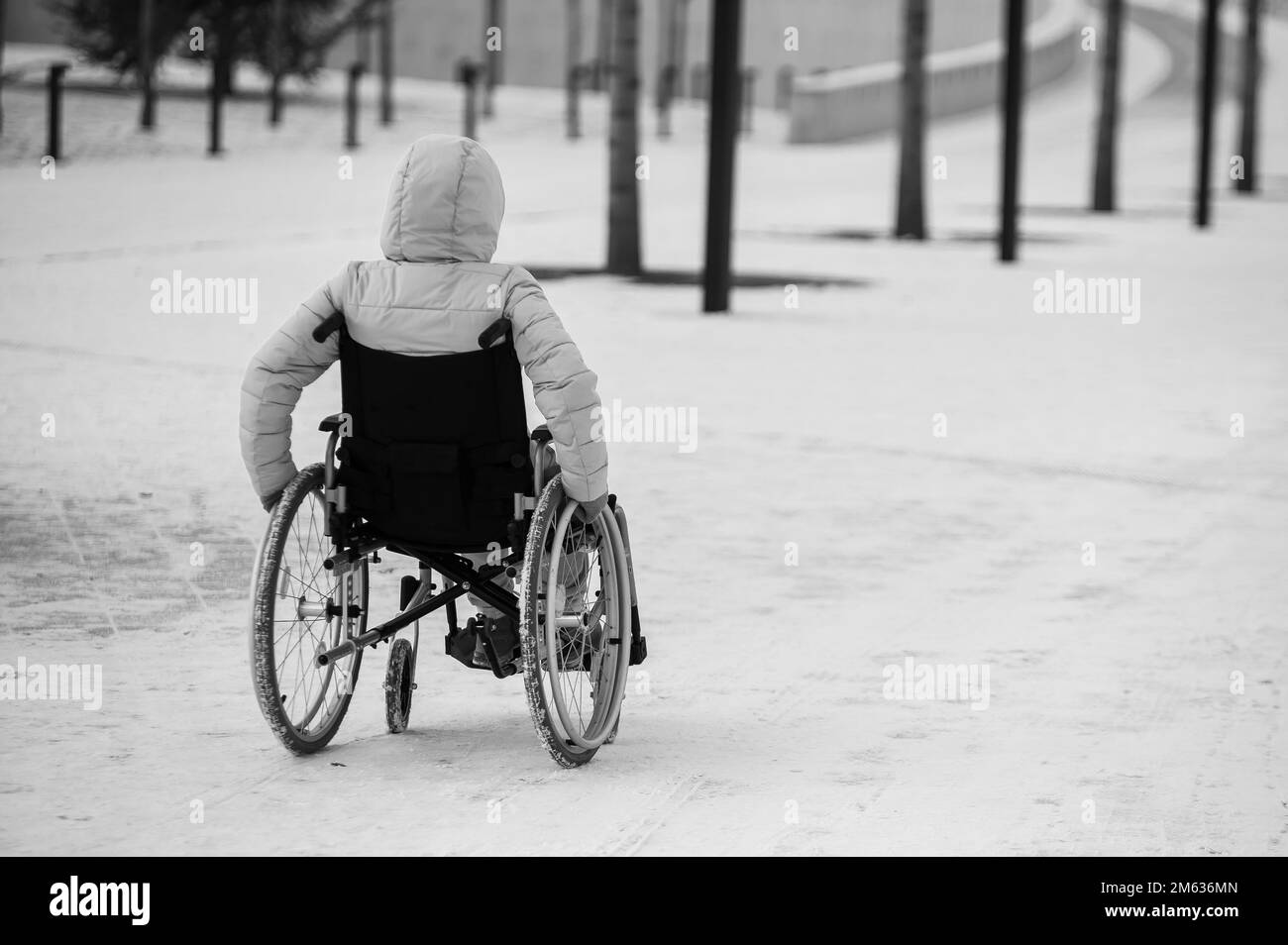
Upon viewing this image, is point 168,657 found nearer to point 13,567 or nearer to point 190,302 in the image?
point 13,567

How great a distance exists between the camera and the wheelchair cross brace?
5.43 meters

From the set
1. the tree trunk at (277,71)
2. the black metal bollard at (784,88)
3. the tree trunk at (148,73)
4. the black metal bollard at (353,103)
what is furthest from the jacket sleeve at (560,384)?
the black metal bollard at (784,88)

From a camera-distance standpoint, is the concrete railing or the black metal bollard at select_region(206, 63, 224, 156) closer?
the black metal bollard at select_region(206, 63, 224, 156)

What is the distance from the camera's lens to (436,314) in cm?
536

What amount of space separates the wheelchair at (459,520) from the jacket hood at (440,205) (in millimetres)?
253

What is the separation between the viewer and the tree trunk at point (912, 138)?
24.1 metres

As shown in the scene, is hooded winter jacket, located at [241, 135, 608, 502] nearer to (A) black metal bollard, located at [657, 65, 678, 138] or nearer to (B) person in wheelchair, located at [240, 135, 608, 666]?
(B) person in wheelchair, located at [240, 135, 608, 666]

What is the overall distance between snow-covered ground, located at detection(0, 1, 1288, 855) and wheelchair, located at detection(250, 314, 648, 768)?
0.24m

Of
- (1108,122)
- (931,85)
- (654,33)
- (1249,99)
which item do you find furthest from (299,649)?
(654,33)

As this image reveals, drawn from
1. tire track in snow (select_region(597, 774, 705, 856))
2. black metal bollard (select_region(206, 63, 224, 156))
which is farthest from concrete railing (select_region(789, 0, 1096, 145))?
tire track in snow (select_region(597, 774, 705, 856))

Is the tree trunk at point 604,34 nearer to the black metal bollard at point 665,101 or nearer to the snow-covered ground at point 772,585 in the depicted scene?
the black metal bollard at point 665,101

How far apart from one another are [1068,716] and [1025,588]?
5.66 feet

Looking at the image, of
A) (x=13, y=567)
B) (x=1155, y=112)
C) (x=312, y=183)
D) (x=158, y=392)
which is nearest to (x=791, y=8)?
(x=1155, y=112)
